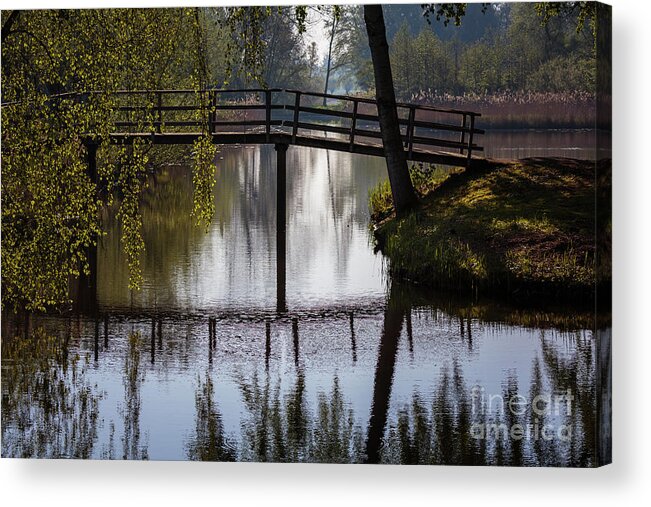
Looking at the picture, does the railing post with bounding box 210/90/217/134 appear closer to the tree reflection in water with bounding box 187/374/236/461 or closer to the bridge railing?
the bridge railing

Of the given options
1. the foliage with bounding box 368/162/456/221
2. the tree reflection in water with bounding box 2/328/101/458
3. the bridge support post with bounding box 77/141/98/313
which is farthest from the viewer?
the foliage with bounding box 368/162/456/221

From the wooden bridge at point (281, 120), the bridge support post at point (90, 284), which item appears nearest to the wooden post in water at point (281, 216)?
the wooden bridge at point (281, 120)

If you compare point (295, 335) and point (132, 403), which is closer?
point (132, 403)

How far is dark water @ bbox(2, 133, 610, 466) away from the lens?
26.5 feet

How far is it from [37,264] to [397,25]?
2.97 m

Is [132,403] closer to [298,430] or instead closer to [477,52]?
[298,430]

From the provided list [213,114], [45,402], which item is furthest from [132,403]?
[213,114]

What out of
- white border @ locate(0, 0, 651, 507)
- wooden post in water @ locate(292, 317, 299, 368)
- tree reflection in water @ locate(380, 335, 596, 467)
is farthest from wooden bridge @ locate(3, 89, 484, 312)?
tree reflection in water @ locate(380, 335, 596, 467)

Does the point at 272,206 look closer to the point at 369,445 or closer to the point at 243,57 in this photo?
the point at 243,57

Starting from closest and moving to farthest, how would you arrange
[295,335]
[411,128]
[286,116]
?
[295,335]
[286,116]
[411,128]

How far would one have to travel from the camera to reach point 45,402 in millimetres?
8617

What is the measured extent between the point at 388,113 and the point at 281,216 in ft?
5.16

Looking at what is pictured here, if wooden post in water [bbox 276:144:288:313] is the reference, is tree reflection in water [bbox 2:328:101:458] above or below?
below

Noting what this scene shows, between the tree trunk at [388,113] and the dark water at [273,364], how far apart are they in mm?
216
